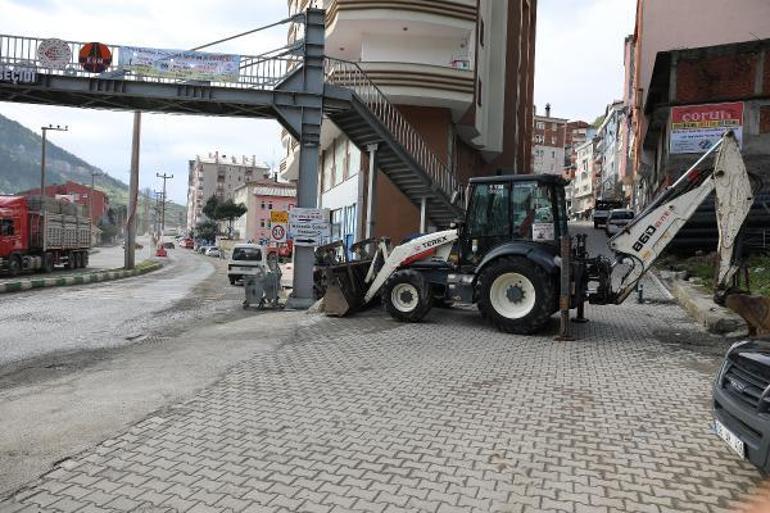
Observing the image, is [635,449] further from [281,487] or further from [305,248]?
[305,248]

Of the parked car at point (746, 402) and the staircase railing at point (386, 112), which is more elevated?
the staircase railing at point (386, 112)

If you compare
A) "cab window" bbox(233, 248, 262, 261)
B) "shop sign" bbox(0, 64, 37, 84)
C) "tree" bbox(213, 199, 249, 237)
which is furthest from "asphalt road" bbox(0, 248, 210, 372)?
"tree" bbox(213, 199, 249, 237)

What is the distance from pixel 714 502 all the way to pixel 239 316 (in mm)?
11187

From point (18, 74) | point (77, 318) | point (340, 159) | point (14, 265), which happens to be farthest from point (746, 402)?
point (14, 265)

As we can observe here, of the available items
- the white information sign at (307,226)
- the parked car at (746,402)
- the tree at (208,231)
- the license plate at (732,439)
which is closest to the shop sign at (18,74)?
the white information sign at (307,226)

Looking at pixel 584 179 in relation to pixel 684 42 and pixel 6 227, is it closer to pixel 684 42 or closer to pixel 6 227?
pixel 684 42

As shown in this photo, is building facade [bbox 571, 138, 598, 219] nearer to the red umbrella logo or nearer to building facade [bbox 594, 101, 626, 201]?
building facade [bbox 594, 101, 626, 201]

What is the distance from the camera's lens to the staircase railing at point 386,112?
58.4ft

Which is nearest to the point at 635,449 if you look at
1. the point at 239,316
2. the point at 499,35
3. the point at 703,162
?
the point at 703,162

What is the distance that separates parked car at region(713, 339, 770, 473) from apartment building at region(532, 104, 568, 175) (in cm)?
13249

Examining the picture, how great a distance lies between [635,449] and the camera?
16.5ft

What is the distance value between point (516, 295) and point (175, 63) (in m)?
10.1

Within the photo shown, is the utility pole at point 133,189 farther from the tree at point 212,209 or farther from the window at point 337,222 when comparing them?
the tree at point 212,209

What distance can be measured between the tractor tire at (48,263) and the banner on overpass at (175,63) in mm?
18432
